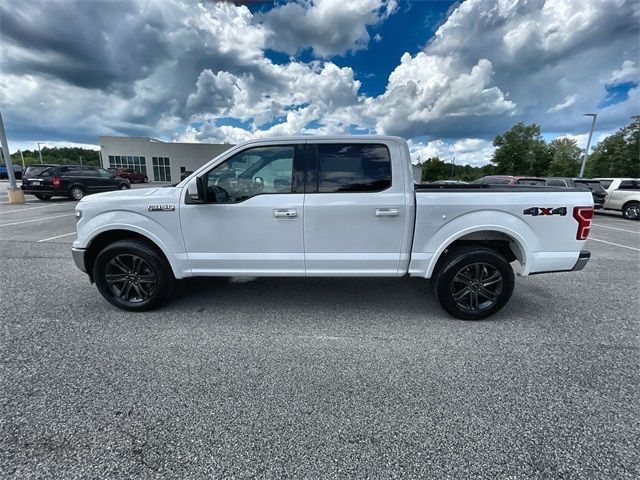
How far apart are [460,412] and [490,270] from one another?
5.86ft

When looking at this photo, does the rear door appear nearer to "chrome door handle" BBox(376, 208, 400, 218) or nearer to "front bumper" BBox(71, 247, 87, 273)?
"chrome door handle" BBox(376, 208, 400, 218)

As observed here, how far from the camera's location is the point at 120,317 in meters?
3.46

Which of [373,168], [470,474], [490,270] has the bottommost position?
[470,474]

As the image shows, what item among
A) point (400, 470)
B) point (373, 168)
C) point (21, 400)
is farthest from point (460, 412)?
point (21, 400)

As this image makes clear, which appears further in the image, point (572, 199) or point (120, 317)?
point (120, 317)

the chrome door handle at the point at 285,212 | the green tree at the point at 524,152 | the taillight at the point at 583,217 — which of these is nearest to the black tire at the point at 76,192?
the chrome door handle at the point at 285,212

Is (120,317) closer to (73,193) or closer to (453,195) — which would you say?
(453,195)

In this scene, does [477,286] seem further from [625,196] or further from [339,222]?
[625,196]

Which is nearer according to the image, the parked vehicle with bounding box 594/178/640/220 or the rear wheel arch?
the rear wheel arch

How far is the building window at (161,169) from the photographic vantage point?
4350 centimetres

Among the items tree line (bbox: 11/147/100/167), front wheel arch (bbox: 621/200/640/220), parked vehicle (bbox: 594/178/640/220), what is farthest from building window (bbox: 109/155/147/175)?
tree line (bbox: 11/147/100/167)

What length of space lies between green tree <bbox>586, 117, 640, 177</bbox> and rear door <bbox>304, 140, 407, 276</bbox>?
166ft

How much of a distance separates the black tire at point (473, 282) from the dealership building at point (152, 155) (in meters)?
43.7

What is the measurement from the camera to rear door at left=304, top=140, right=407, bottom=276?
3.21 m
